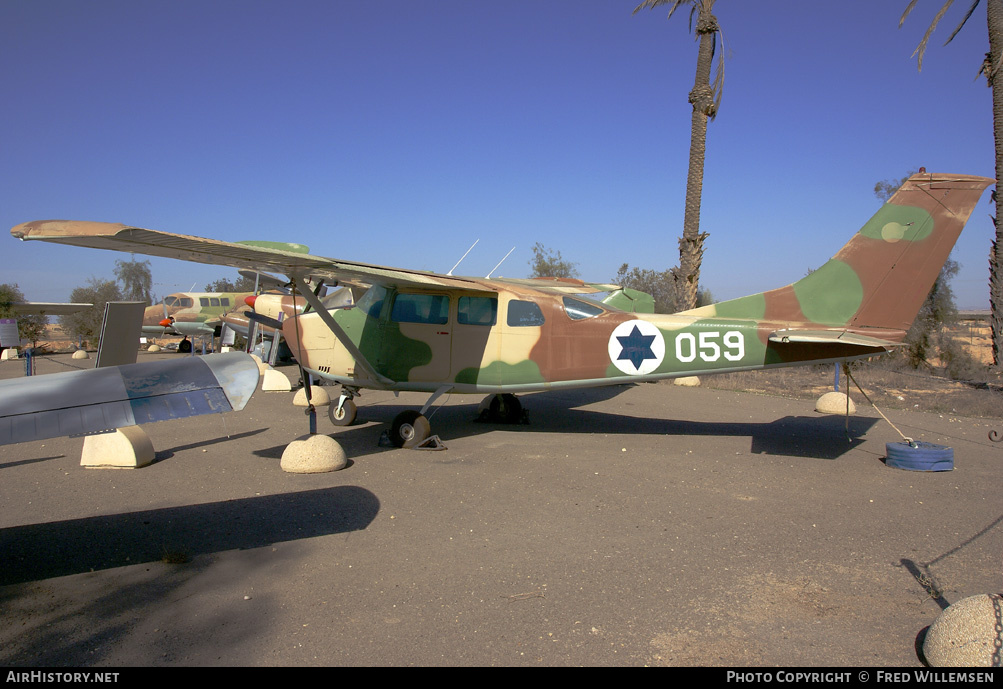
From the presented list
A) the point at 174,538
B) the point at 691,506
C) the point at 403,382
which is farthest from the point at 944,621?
the point at 403,382

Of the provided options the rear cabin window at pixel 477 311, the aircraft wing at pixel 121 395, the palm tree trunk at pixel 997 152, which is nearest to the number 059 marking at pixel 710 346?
the rear cabin window at pixel 477 311

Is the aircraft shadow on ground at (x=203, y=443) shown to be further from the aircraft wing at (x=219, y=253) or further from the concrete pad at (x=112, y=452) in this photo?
the aircraft wing at (x=219, y=253)

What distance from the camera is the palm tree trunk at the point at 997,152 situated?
15008mm

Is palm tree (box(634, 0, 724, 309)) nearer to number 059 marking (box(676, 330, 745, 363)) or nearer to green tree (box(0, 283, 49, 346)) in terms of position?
number 059 marking (box(676, 330, 745, 363))

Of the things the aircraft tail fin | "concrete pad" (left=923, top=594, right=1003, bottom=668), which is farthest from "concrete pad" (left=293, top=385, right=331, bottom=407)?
"concrete pad" (left=923, top=594, right=1003, bottom=668)

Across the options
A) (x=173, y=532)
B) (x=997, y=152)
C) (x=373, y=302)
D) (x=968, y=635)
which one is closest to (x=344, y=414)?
(x=373, y=302)

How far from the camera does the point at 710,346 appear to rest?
8.19 metres

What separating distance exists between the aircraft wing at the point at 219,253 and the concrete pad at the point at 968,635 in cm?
584

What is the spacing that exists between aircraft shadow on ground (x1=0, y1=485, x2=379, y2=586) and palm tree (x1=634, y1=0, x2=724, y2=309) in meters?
14.5

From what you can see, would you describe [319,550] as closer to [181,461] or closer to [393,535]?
[393,535]

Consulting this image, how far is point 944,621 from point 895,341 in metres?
5.53

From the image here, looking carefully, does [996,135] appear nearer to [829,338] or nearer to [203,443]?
[829,338]

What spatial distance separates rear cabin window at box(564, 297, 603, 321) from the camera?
8883 mm

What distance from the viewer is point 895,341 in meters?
7.55
